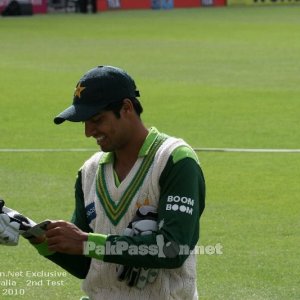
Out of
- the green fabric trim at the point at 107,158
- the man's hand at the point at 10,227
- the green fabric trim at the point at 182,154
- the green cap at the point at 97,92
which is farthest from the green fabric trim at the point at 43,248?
the green fabric trim at the point at 182,154

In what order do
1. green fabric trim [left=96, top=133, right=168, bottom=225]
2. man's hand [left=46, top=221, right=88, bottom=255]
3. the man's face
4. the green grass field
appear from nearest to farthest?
1. man's hand [left=46, top=221, right=88, bottom=255]
2. the man's face
3. green fabric trim [left=96, top=133, right=168, bottom=225]
4. the green grass field

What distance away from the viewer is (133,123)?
5316 millimetres

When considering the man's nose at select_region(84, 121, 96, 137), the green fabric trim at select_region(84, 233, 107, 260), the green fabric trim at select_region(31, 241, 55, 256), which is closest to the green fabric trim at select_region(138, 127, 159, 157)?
the man's nose at select_region(84, 121, 96, 137)

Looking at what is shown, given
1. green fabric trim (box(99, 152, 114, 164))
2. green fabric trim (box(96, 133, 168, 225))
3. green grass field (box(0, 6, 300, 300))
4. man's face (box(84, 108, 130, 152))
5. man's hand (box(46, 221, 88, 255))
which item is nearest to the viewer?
man's hand (box(46, 221, 88, 255))

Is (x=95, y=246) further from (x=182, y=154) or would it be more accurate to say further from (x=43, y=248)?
(x=182, y=154)

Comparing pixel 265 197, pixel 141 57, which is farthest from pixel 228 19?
pixel 265 197

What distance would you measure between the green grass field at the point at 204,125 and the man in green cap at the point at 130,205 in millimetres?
3277

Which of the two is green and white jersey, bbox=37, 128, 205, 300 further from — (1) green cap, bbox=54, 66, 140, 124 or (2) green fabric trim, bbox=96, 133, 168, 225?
(1) green cap, bbox=54, 66, 140, 124

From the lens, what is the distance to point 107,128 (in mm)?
5262

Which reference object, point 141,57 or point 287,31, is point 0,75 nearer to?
point 141,57

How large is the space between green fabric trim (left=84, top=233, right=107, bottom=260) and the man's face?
38 cm

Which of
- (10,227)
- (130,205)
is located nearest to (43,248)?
(10,227)

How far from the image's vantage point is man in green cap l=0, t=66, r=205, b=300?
16.9 feet

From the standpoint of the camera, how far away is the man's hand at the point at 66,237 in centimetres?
513
